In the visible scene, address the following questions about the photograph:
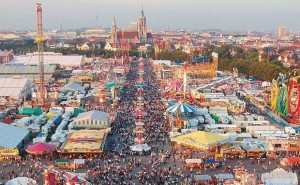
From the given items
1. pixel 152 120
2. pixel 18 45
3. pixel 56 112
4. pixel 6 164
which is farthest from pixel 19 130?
pixel 18 45

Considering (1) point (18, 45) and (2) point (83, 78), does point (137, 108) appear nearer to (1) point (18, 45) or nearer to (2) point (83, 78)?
(2) point (83, 78)

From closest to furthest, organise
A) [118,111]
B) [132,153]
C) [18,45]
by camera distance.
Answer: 1. [132,153]
2. [118,111]
3. [18,45]

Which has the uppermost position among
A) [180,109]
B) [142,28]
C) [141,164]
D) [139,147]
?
[142,28]

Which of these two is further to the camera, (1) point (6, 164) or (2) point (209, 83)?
(2) point (209, 83)

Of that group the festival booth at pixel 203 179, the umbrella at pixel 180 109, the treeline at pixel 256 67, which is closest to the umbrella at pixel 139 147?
the festival booth at pixel 203 179

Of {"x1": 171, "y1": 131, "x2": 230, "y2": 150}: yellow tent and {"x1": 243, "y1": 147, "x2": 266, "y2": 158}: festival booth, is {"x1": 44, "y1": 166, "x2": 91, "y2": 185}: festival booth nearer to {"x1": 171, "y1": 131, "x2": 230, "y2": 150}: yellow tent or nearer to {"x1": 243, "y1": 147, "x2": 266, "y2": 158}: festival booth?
{"x1": 171, "y1": 131, "x2": 230, "y2": 150}: yellow tent

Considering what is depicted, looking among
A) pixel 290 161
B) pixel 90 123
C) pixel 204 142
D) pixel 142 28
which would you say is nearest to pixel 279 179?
pixel 290 161

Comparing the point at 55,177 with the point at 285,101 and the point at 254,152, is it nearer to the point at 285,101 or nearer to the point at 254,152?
the point at 254,152
